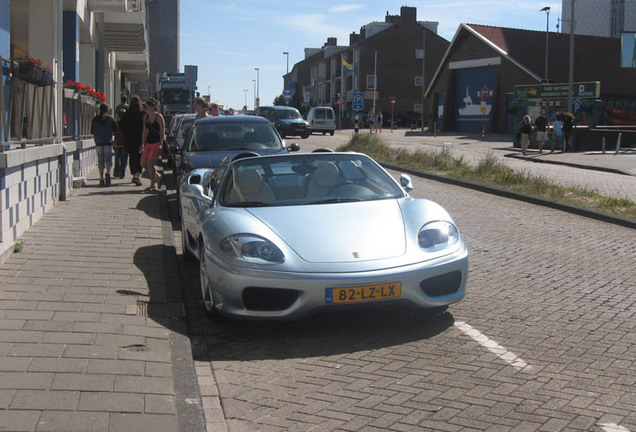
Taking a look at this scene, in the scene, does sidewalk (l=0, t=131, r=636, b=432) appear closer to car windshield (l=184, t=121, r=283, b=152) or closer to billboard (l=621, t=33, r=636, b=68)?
car windshield (l=184, t=121, r=283, b=152)

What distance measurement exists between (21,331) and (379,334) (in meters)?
2.43

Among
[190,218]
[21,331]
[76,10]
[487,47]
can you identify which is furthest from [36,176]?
[487,47]

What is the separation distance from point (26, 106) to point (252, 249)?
5.05 metres

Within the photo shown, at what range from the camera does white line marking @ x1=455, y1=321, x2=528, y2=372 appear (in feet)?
16.0

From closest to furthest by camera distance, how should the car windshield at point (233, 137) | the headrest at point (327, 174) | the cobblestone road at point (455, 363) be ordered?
the cobblestone road at point (455, 363) → the headrest at point (327, 174) → the car windshield at point (233, 137)

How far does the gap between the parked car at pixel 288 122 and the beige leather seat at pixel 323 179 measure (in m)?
34.9

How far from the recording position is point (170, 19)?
55.6 m

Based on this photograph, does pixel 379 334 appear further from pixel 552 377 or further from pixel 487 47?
pixel 487 47

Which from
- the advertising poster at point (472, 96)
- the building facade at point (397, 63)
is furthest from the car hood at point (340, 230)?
the building facade at point (397, 63)

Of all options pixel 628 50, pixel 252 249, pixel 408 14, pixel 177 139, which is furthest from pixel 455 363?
pixel 408 14

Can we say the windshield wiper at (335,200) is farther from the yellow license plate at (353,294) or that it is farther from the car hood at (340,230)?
the yellow license plate at (353,294)

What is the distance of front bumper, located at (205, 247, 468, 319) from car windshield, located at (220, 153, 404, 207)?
97 cm

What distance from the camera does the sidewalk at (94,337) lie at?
12.4 ft

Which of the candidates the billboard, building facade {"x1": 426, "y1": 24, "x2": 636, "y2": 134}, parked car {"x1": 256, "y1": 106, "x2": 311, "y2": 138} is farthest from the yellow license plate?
building facade {"x1": 426, "y1": 24, "x2": 636, "y2": 134}
